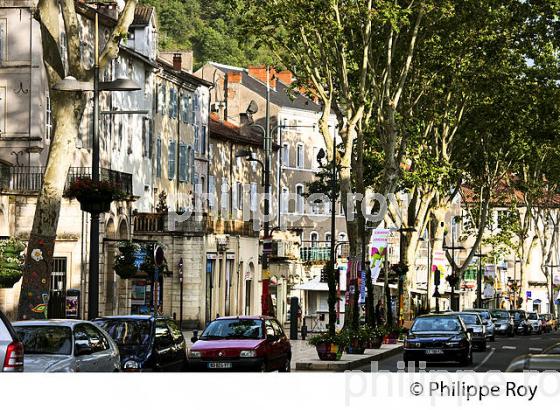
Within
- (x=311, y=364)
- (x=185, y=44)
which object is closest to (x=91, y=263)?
(x=311, y=364)

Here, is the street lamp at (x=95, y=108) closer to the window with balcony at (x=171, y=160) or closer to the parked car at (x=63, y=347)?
the parked car at (x=63, y=347)

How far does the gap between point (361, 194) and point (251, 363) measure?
69.1 feet

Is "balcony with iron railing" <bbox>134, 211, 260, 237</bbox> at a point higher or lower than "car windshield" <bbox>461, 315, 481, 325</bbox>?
higher

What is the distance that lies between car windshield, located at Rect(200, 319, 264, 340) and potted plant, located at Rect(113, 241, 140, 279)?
68.6 feet

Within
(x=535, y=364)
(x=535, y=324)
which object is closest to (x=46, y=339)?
(x=535, y=364)

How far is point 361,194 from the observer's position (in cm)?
5138

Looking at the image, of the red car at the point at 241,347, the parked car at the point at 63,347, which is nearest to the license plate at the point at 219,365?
the red car at the point at 241,347

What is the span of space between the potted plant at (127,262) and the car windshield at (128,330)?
83.3 feet

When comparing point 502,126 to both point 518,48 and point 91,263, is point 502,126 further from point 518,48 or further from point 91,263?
point 91,263

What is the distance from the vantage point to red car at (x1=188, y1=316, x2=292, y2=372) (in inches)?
1222

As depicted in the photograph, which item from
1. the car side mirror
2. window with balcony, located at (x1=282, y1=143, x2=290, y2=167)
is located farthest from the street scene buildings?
the car side mirror

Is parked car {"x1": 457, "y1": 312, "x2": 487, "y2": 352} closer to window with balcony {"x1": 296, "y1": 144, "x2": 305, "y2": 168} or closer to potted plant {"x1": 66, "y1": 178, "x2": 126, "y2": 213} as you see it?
potted plant {"x1": 66, "y1": 178, "x2": 126, "y2": 213}

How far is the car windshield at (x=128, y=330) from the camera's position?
90.9ft
